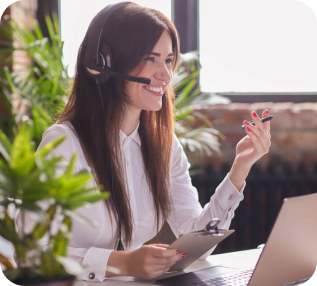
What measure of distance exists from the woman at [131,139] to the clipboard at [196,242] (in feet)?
0.89

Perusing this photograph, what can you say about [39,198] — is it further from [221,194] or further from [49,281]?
[221,194]

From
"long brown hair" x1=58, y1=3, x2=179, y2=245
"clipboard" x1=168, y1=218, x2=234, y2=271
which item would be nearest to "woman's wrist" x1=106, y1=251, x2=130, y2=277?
"clipboard" x1=168, y1=218, x2=234, y2=271

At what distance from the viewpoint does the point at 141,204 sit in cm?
155

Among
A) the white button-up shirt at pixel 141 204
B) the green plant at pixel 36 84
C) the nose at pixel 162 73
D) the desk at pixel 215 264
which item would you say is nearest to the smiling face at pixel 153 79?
the nose at pixel 162 73

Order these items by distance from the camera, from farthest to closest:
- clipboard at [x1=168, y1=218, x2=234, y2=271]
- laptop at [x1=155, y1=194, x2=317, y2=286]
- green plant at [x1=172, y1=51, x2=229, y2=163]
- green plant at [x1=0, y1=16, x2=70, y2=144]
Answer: green plant at [x1=172, y1=51, x2=229, y2=163] < green plant at [x1=0, y1=16, x2=70, y2=144] < clipboard at [x1=168, y1=218, x2=234, y2=271] < laptop at [x1=155, y1=194, x2=317, y2=286]

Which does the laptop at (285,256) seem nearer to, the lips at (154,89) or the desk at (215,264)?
the desk at (215,264)

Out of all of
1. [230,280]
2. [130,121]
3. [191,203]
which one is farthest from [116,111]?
[230,280]

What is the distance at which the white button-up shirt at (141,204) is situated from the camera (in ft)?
4.50

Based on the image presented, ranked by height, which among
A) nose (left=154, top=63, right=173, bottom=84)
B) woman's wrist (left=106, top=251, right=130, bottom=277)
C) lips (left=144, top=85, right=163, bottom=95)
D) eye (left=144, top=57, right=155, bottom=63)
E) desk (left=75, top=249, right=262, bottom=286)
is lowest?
desk (left=75, top=249, right=262, bottom=286)

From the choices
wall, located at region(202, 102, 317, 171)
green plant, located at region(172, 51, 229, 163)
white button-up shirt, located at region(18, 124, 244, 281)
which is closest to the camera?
white button-up shirt, located at region(18, 124, 244, 281)

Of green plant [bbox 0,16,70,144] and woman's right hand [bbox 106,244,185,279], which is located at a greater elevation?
green plant [bbox 0,16,70,144]

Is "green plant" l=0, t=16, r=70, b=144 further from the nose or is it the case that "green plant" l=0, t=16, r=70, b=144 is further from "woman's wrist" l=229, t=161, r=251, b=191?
"woman's wrist" l=229, t=161, r=251, b=191

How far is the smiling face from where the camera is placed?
1.51m

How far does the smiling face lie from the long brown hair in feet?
0.06
